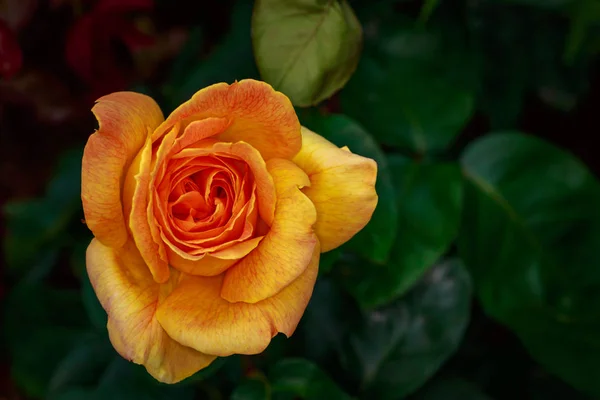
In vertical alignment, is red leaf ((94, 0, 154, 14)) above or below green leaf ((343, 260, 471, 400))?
above

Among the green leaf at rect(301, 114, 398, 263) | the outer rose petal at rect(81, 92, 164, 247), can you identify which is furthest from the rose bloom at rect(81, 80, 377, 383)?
the green leaf at rect(301, 114, 398, 263)

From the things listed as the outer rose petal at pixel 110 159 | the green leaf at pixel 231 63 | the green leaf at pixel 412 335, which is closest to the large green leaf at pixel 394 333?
the green leaf at pixel 412 335

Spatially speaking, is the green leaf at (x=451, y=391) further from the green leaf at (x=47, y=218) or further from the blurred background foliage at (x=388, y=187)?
the green leaf at (x=47, y=218)

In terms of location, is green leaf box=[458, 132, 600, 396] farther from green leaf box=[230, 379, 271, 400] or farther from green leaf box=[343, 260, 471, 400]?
green leaf box=[230, 379, 271, 400]

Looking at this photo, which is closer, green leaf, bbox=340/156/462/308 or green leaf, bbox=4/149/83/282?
green leaf, bbox=340/156/462/308

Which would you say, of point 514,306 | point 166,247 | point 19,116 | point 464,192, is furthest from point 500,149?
point 19,116

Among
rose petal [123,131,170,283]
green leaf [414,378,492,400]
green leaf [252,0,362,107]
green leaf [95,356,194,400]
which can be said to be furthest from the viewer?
green leaf [414,378,492,400]

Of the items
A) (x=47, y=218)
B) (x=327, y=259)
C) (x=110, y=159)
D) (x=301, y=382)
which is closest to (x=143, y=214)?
(x=110, y=159)
